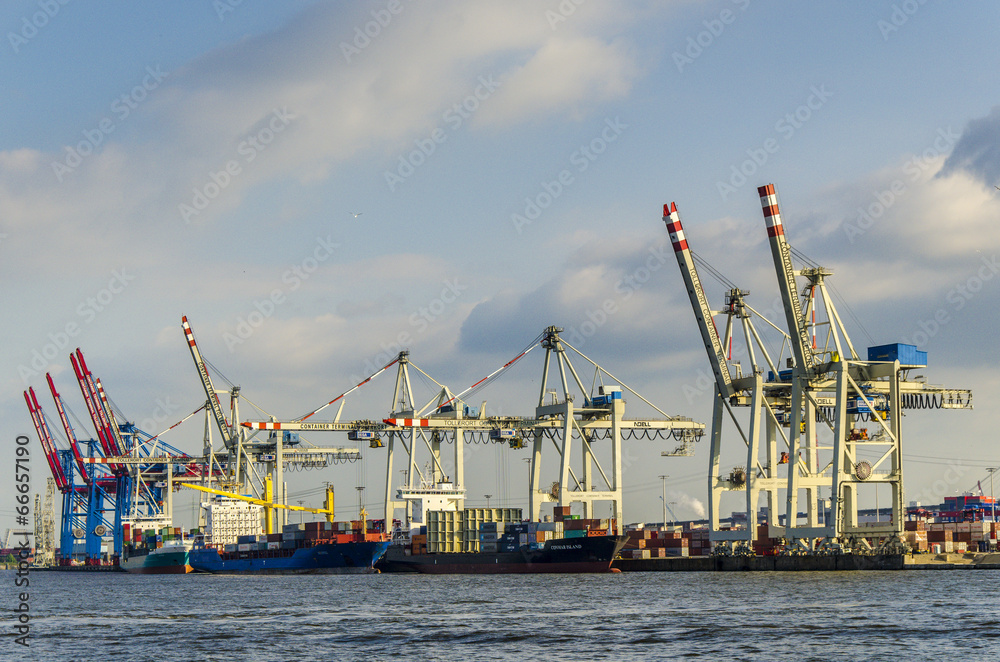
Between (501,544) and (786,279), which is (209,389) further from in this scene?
(786,279)

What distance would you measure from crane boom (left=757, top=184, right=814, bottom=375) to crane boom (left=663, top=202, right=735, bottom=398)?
5643mm

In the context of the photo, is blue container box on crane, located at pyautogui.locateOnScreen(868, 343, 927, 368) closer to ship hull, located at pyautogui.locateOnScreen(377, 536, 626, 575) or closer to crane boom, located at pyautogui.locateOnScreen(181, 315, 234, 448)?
ship hull, located at pyautogui.locateOnScreen(377, 536, 626, 575)

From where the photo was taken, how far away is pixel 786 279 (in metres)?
68.1

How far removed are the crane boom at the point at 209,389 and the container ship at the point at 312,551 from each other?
500 inches

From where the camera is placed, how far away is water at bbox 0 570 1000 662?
34.5 metres

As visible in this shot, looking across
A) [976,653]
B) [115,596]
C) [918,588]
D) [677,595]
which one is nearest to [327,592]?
[115,596]

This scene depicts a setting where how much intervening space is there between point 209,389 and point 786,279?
6389 centimetres

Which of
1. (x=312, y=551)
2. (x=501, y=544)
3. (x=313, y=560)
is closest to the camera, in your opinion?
(x=501, y=544)

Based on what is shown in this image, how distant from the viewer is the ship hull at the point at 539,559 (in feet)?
251

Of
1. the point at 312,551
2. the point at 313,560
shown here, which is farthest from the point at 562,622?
the point at 313,560

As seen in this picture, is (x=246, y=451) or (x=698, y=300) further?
(x=246, y=451)

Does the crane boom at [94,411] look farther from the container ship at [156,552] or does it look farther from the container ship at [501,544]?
the container ship at [501,544]

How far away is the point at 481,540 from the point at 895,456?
2912 centimetres

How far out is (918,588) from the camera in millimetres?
52156
